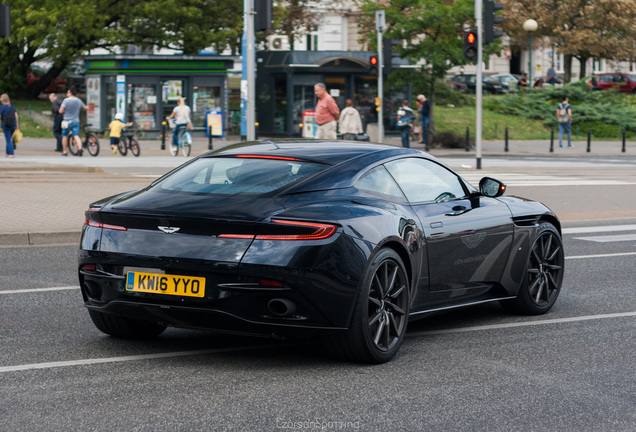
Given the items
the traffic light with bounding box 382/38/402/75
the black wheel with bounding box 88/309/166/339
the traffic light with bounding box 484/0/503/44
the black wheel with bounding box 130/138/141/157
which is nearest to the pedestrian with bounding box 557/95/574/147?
the traffic light with bounding box 382/38/402/75

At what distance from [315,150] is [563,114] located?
33.1m

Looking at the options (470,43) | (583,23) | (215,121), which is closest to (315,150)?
(470,43)

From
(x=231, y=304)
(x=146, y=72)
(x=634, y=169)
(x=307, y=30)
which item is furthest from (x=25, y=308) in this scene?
(x=307, y=30)

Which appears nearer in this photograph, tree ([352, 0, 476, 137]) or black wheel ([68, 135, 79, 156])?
black wheel ([68, 135, 79, 156])

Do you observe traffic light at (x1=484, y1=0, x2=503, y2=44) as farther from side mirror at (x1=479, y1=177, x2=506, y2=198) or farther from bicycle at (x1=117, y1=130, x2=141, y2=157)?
side mirror at (x1=479, y1=177, x2=506, y2=198)

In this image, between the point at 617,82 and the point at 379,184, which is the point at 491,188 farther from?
the point at 617,82

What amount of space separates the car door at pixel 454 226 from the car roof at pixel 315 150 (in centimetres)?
14

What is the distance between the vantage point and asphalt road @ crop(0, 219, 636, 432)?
15.5 ft

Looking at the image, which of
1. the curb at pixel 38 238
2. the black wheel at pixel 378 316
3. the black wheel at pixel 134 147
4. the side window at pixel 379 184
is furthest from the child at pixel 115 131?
the black wheel at pixel 378 316

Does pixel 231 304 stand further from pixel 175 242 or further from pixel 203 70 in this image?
pixel 203 70

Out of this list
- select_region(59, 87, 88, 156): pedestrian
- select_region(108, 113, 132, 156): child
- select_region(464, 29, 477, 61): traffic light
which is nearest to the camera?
select_region(464, 29, 477, 61): traffic light

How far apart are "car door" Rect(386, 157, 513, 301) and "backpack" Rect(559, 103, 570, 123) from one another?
31802mm

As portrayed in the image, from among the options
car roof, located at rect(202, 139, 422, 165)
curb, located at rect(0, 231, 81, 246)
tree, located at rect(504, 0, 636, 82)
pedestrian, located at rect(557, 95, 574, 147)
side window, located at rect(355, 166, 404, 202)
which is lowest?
curb, located at rect(0, 231, 81, 246)

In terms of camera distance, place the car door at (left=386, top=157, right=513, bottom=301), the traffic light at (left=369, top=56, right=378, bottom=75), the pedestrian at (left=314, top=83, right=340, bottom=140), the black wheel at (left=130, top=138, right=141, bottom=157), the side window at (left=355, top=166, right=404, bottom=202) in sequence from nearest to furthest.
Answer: the side window at (left=355, top=166, right=404, bottom=202) < the car door at (left=386, top=157, right=513, bottom=301) < the pedestrian at (left=314, top=83, right=340, bottom=140) < the black wheel at (left=130, top=138, right=141, bottom=157) < the traffic light at (left=369, top=56, right=378, bottom=75)
